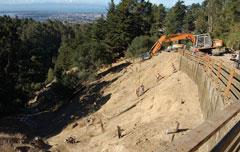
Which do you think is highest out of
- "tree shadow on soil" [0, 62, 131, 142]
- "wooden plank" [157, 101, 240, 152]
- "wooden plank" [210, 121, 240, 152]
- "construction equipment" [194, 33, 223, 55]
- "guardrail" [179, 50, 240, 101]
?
"construction equipment" [194, 33, 223, 55]

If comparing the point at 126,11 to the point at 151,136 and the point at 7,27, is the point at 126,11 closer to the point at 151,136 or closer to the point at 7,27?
the point at 7,27

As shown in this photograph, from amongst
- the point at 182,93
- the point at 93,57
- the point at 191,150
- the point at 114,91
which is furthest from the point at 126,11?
the point at 191,150

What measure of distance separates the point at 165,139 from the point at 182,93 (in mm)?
5631

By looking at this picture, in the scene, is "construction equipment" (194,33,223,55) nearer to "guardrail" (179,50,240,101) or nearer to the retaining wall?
the retaining wall

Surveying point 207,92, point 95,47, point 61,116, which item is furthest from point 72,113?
point 207,92

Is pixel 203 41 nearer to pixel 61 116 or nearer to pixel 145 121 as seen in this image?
pixel 145 121

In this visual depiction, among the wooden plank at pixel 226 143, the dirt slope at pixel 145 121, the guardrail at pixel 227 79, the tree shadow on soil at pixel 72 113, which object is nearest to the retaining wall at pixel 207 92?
the guardrail at pixel 227 79

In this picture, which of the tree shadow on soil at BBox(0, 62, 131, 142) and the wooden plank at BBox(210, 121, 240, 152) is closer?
the wooden plank at BBox(210, 121, 240, 152)

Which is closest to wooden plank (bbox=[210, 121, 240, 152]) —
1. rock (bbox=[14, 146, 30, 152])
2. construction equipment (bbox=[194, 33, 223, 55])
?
rock (bbox=[14, 146, 30, 152])

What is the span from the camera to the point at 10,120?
23.2 metres

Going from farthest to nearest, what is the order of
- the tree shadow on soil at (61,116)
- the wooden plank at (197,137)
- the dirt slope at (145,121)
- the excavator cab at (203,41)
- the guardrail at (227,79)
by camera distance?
1. the excavator cab at (203,41)
2. the tree shadow on soil at (61,116)
3. the dirt slope at (145,121)
4. the guardrail at (227,79)
5. the wooden plank at (197,137)

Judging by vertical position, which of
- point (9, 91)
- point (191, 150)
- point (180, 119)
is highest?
point (191, 150)

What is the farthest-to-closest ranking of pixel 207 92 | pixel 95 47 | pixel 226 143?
pixel 95 47 < pixel 207 92 < pixel 226 143

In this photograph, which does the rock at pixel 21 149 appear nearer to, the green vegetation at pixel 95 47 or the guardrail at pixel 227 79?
the guardrail at pixel 227 79
